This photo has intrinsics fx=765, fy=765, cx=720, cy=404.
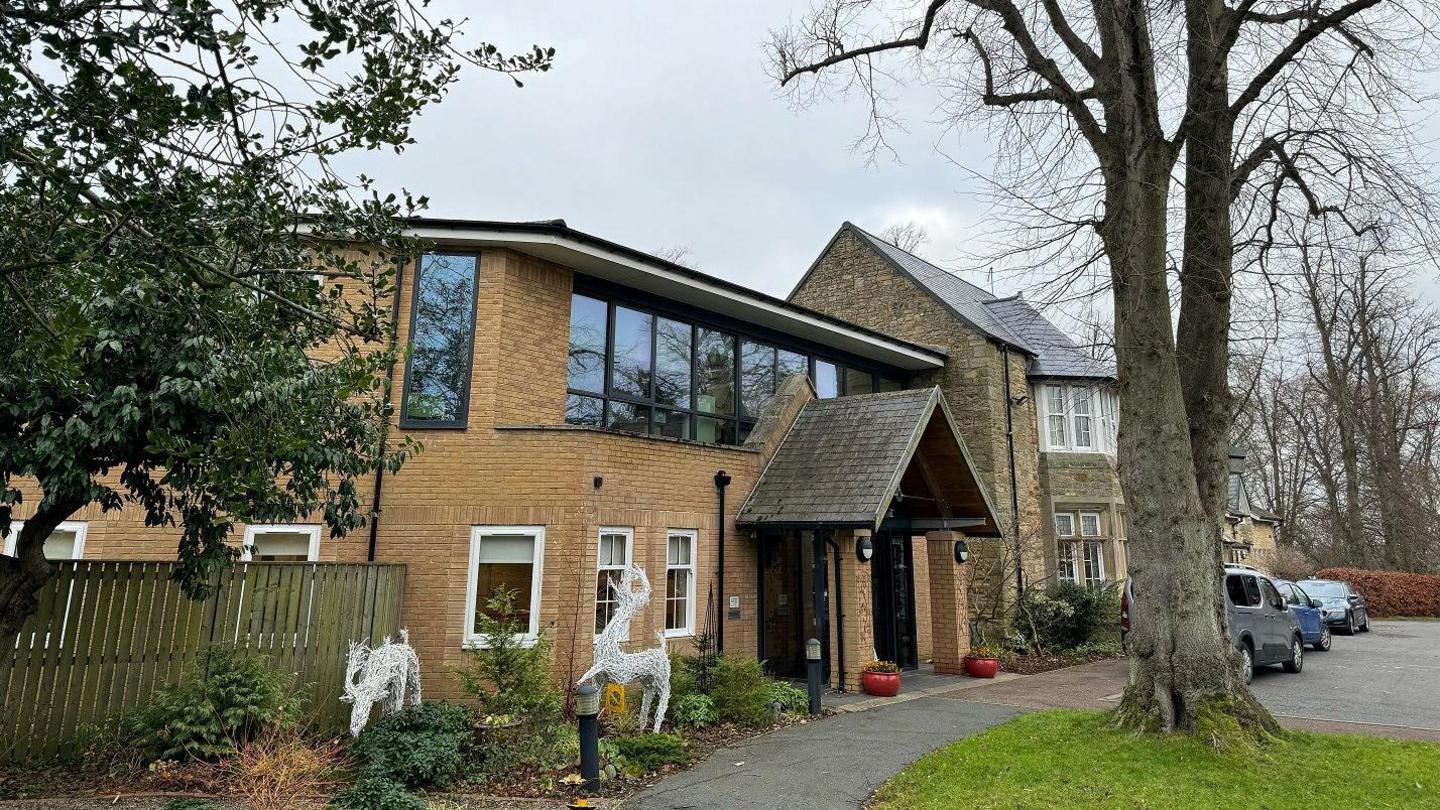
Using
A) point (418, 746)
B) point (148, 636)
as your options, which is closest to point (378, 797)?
point (418, 746)

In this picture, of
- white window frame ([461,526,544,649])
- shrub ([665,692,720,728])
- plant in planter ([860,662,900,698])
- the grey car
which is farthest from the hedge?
white window frame ([461,526,544,649])

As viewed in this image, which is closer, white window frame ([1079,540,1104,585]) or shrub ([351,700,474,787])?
shrub ([351,700,474,787])

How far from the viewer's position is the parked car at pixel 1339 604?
23062mm

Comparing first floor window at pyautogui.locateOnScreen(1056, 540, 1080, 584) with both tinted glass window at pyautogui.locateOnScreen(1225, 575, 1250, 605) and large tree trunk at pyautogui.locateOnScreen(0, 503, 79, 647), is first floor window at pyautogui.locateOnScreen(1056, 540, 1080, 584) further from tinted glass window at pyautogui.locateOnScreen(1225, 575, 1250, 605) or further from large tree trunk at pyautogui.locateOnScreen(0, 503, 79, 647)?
large tree trunk at pyautogui.locateOnScreen(0, 503, 79, 647)

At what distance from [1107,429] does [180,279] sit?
21708mm

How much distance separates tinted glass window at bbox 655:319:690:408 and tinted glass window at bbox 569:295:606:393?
108 cm

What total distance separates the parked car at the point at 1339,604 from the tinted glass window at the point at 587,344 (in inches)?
918

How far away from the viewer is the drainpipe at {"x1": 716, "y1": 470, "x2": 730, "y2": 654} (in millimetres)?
11891

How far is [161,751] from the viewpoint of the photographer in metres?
7.47

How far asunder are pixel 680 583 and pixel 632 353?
12.5 ft

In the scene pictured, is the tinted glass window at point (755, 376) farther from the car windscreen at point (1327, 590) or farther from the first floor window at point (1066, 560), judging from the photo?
the car windscreen at point (1327, 590)

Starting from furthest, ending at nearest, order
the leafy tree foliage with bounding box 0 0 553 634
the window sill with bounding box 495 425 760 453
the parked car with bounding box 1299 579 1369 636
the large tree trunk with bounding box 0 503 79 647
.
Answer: the parked car with bounding box 1299 579 1369 636 < the window sill with bounding box 495 425 760 453 < the large tree trunk with bounding box 0 503 79 647 < the leafy tree foliage with bounding box 0 0 553 634

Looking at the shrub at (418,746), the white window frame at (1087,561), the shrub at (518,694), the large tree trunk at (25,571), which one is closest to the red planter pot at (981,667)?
the white window frame at (1087,561)

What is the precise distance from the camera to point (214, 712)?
749 cm
